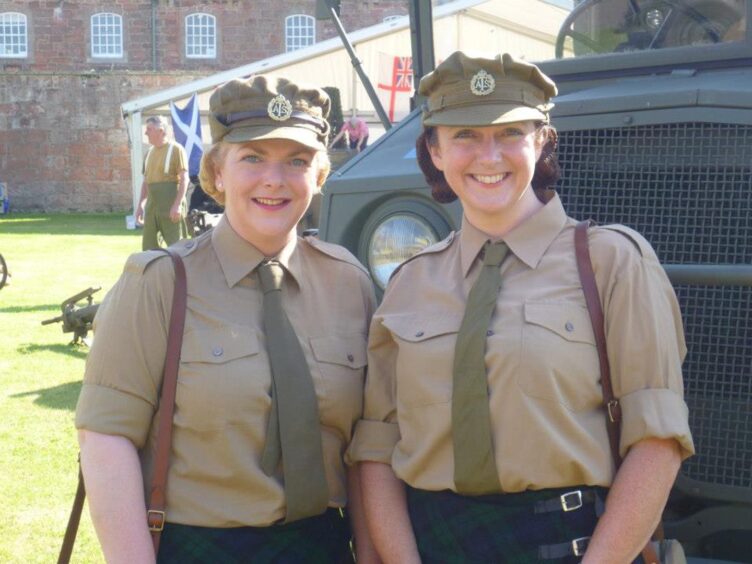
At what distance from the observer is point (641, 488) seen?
7.91ft

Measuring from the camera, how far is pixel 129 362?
8.73ft

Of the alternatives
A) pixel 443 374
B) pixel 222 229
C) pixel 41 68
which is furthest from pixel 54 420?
pixel 41 68

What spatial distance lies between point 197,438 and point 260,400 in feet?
0.54

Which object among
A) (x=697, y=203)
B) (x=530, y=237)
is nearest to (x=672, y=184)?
(x=697, y=203)

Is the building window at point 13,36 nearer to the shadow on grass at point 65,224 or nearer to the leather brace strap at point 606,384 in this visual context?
the shadow on grass at point 65,224

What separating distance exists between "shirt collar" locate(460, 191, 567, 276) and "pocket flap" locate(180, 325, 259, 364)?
522mm

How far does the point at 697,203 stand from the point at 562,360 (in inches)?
Answer: 26.8

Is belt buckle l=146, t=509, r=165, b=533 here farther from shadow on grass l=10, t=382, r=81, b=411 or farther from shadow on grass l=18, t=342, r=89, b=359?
shadow on grass l=18, t=342, r=89, b=359

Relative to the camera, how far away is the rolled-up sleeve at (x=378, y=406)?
2.77 meters

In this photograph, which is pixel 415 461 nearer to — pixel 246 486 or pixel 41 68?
pixel 246 486

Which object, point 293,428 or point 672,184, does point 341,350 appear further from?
point 672,184

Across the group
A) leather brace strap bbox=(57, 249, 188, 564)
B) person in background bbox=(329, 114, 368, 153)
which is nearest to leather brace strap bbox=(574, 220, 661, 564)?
leather brace strap bbox=(57, 249, 188, 564)

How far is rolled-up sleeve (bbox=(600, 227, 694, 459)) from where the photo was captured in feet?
7.89

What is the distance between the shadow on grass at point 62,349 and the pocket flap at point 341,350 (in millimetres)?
6448
